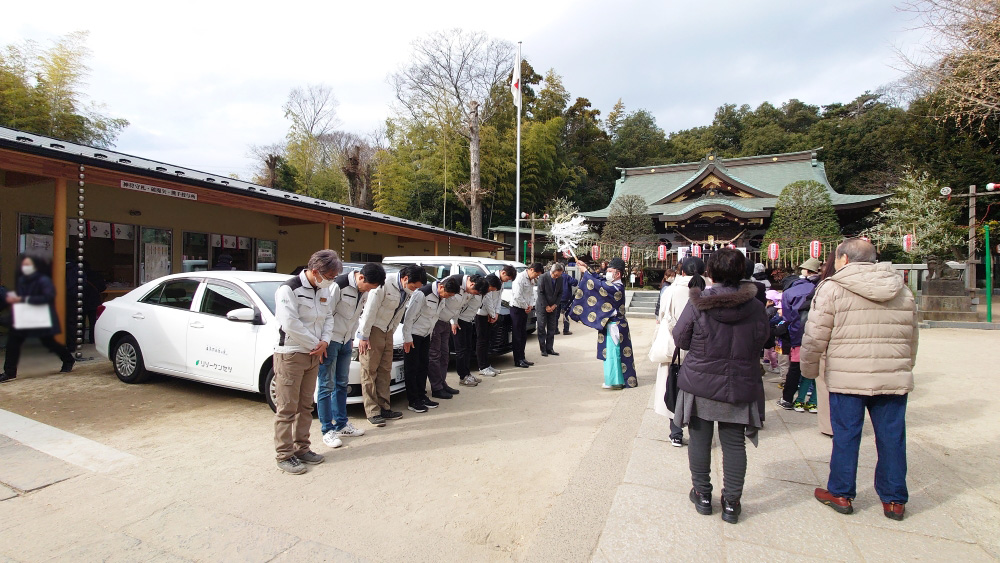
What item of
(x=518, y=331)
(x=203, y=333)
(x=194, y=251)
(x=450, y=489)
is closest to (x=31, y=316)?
(x=450, y=489)

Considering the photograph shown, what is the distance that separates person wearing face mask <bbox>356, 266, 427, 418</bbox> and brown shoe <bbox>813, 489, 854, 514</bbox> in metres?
3.41

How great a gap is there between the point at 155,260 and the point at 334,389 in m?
8.30

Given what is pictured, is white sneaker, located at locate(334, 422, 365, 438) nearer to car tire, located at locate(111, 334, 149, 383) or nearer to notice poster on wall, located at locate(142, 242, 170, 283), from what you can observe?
car tire, located at locate(111, 334, 149, 383)

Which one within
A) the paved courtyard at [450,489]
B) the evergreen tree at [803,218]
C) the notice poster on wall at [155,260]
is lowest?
the paved courtyard at [450,489]

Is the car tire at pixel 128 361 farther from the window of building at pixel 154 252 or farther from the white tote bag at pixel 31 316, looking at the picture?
the white tote bag at pixel 31 316

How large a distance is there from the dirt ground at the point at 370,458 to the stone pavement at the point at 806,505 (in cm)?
58

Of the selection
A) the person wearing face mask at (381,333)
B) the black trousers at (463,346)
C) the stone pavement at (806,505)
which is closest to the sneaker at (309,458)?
the person wearing face mask at (381,333)

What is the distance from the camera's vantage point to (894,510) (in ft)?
9.15

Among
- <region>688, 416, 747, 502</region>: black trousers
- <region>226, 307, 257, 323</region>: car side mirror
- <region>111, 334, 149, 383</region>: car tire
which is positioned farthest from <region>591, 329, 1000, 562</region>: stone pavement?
<region>111, 334, 149, 383</region>: car tire

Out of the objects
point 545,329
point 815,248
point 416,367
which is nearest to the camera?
point 416,367

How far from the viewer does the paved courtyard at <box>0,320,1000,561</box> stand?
8.36ft

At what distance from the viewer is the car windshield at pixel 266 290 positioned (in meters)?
4.86

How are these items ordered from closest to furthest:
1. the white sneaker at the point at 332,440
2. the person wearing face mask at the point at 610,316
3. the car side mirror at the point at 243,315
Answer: the white sneaker at the point at 332,440 → the car side mirror at the point at 243,315 → the person wearing face mask at the point at 610,316

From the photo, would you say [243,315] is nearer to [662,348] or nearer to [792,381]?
[662,348]
